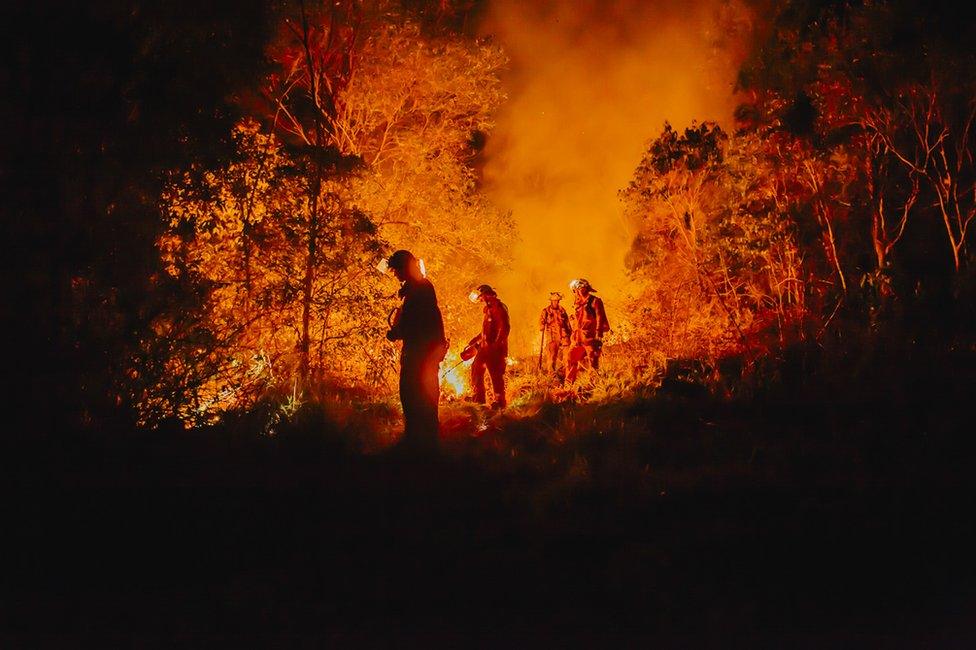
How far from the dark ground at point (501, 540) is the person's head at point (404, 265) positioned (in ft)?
5.51

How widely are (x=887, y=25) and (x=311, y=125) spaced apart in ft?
28.4

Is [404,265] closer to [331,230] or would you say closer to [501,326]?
[331,230]

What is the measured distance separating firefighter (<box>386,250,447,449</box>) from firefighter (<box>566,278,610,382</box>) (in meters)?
4.56

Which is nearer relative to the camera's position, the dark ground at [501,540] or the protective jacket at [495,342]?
the dark ground at [501,540]

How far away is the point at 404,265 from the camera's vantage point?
6668 millimetres

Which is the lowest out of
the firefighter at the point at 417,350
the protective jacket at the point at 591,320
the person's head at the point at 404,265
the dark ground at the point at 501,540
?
the dark ground at the point at 501,540

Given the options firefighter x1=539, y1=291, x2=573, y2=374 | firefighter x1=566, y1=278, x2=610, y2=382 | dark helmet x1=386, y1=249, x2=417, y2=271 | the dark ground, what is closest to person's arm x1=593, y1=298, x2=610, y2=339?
firefighter x1=566, y1=278, x2=610, y2=382

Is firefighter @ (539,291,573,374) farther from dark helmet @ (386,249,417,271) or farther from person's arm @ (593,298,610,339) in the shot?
dark helmet @ (386,249,417,271)

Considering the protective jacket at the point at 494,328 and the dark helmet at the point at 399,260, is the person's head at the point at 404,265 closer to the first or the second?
the dark helmet at the point at 399,260

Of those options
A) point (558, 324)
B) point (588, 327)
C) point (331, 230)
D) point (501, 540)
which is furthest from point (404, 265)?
point (558, 324)

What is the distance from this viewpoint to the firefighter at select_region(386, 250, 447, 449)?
261 inches

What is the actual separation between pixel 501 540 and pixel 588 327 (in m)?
6.47

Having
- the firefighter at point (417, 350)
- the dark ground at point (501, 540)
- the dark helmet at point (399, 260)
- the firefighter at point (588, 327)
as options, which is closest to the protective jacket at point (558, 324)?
the firefighter at point (588, 327)

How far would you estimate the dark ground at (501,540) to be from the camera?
12.6ft
